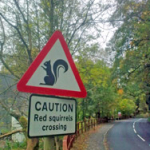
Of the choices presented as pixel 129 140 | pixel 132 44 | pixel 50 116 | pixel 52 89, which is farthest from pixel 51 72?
pixel 129 140

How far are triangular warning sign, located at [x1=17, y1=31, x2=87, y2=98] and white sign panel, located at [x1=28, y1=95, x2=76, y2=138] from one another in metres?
0.07

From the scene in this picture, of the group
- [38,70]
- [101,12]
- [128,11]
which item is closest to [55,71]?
[38,70]

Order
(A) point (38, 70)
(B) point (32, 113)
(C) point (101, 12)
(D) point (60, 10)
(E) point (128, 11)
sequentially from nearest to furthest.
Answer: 1. (B) point (32, 113)
2. (A) point (38, 70)
3. (D) point (60, 10)
4. (C) point (101, 12)
5. (E) point (128, 11)

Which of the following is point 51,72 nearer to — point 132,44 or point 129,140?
point 132,44

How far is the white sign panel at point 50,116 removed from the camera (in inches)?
65.5

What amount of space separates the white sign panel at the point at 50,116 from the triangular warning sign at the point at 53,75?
7cm

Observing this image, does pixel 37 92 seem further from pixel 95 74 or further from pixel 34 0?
pixel 95 74

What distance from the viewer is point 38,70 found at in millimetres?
1788

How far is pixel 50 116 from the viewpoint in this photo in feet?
5.86

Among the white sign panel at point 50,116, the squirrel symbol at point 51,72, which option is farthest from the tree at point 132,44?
the white sign panel at point 50,116

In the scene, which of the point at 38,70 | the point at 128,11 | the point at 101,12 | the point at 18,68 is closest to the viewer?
the point at 38,70

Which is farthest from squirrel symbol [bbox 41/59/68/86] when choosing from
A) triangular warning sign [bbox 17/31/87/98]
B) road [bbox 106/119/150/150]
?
road [bbox 106/119/150/150]

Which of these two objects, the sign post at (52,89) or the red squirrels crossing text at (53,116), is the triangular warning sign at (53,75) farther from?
the red squirrels crossing text at (53,116)

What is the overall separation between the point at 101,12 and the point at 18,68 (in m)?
3.50
